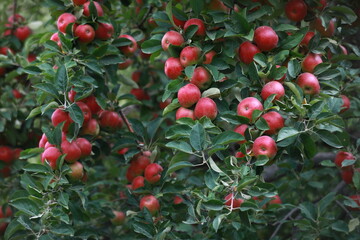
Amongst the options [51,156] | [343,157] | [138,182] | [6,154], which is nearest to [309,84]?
[343,157]

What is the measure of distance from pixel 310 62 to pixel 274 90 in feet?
0.92

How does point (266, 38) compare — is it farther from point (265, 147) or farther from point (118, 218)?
point (118, 218)

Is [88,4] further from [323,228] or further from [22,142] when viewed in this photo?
[323,228]

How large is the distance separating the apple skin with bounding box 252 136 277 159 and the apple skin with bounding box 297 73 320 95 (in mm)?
271

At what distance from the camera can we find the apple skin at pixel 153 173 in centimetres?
194

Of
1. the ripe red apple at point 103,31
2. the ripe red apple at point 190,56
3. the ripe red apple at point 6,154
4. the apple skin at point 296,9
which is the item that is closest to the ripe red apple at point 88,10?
the ripe red apple at point 103,31

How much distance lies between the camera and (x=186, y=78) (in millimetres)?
1700

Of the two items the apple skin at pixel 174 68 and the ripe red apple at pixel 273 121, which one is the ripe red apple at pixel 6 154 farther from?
the ripe red apple at pixel 273 121

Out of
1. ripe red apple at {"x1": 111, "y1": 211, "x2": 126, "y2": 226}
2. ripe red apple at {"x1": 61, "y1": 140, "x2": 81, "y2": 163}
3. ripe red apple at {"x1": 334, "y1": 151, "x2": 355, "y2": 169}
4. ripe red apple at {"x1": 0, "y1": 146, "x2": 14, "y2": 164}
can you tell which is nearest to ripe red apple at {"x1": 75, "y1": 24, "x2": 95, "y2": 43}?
ripe red apple at {"x1": 61, "y1": 140, "x2": 81, "y2": 163}

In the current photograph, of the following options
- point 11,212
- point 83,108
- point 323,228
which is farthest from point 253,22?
point 11,212

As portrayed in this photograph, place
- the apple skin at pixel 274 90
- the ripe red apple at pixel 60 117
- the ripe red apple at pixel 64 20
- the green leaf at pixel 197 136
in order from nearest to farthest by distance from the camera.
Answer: the green leaf at pixel 197 136 < the apple skin at pixel 274 90 < the ripe red apple at pixel 60 117 < the ripe red apple at pixel 64 20

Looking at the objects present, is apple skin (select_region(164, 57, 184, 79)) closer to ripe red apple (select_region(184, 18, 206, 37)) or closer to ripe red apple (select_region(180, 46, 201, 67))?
ripe red apple (select_region(180, 46, 201, 67))

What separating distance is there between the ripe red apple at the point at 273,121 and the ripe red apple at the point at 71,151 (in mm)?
683

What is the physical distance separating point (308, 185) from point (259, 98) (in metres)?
1.09
